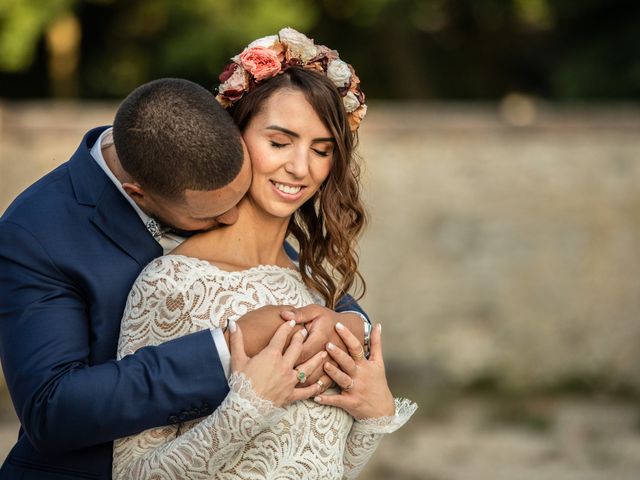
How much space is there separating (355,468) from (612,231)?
7.85 m

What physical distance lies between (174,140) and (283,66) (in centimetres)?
53

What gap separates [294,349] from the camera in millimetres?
2631

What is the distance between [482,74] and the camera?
17391mm

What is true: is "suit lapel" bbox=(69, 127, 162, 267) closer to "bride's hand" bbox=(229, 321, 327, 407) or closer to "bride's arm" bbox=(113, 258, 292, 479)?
"bride's arm" bbox=(113, 258, 292, 479)

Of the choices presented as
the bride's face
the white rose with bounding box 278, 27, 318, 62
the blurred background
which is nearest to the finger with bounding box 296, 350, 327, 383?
the bride's face

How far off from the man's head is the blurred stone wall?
7532 millimetres

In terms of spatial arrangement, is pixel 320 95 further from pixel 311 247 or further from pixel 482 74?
pixel 482 74

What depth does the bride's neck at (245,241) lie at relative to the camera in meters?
2.87

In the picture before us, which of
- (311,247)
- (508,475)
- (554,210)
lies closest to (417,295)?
(554,210)

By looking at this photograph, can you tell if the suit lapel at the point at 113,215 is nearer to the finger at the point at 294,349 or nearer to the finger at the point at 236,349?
the finger at the point at 236,349

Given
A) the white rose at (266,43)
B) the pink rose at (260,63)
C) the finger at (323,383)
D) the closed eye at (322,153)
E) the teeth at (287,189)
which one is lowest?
the finger at (323,383)

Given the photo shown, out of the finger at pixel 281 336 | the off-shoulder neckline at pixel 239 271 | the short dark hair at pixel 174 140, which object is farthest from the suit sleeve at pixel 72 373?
the short dark hair at pixel 174 140

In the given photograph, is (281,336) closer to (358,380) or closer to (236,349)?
(236,349)

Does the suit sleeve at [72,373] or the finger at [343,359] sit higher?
the finger at [343,359]
